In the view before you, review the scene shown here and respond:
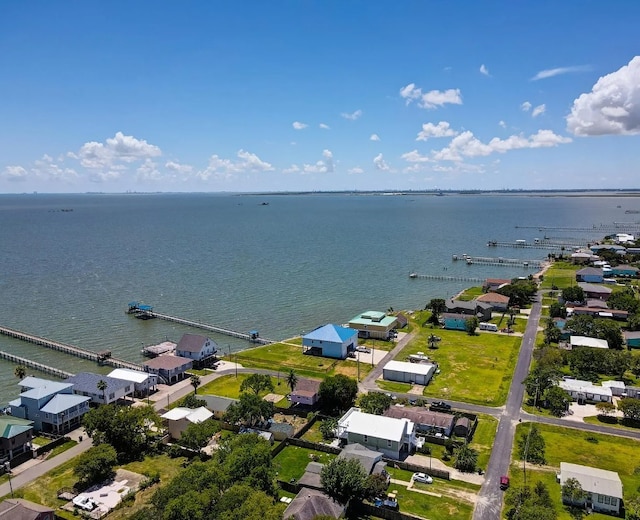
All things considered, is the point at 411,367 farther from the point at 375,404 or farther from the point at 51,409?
the point at 51,409

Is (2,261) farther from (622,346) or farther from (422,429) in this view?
(622,346)

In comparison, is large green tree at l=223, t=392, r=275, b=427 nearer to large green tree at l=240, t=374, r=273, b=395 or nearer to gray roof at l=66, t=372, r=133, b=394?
large green tree at l=240, t=374, r=273, b=395

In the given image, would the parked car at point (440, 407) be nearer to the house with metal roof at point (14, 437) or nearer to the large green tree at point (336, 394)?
the large green tree at point (336, 394)

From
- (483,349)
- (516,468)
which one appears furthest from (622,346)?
(516,468)

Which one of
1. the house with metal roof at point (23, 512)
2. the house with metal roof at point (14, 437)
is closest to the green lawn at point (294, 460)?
the house with metal roof at point (23, 512)

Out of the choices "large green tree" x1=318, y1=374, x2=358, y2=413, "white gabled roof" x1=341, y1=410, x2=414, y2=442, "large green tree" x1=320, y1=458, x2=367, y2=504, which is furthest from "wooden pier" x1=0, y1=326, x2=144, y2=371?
"large green tree" x1=320, y1=458, x2=367, y2=504


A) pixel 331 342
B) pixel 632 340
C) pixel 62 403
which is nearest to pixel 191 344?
pixel 62 403
